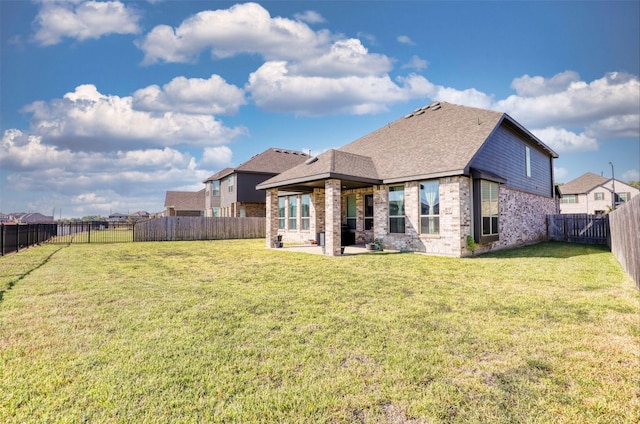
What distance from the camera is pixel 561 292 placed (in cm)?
653

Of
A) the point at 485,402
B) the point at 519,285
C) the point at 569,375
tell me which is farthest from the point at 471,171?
the point at 485,402

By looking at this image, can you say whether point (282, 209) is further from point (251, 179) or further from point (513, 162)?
point (513, 162)

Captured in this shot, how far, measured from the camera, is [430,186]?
12.8m

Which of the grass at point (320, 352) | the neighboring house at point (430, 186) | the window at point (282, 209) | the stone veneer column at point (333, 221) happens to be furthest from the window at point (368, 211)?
the grass at point (320, 352)

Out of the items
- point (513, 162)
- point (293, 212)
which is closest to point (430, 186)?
point (513, 162)

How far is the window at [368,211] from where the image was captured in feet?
52.3

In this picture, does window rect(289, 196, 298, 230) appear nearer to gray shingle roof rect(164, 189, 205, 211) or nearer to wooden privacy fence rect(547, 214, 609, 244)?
wooden privacy fence rect(547, 214, 609, 244)

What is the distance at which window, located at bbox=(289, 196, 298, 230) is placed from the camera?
1992 cm

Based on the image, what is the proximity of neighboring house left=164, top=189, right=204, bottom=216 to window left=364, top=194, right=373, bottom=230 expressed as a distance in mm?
35511

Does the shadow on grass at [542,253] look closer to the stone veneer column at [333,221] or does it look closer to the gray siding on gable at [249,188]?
the stone veneer column at [333,221]

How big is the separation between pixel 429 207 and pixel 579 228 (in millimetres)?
13510

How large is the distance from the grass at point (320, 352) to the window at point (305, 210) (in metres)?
11.6

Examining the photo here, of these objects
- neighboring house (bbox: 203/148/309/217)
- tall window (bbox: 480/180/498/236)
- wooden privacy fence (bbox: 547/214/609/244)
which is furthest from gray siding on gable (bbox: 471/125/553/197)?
neighboring house (bbox: 203/148/309/217)

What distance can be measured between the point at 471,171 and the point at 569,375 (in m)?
10.3
